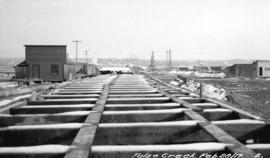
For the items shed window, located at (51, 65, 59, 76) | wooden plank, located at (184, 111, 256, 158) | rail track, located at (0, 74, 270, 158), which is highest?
shed window, located at (51, 65, 59, 76)

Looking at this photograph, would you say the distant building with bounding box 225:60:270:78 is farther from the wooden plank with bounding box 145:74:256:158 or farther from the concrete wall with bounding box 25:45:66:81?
the wooden plank with bounding box 145:74:256:158

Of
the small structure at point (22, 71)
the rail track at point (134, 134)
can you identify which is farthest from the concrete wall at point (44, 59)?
the rail track at point (134, 134)

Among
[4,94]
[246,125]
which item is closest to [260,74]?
[4,94]

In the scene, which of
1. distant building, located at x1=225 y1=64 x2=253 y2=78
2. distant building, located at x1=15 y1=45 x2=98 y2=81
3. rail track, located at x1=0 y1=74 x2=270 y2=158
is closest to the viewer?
rail track, located at x1=0 y1=74 x2=270 y2=158

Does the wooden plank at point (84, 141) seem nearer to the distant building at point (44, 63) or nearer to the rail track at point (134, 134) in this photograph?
the rail track at point (134, 134)

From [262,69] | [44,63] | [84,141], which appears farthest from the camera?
[262,69]

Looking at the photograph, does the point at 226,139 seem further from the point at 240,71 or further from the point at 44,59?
the point at 240,71

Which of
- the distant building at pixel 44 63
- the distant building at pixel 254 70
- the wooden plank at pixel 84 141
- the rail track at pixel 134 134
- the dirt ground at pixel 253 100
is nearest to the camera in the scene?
the wooden plank at pixel 84 141

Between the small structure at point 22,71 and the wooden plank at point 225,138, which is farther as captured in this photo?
the small structure at point 22,71

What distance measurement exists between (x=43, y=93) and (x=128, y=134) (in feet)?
17.6

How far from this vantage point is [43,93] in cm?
822

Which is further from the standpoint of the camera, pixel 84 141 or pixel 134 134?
pixel 134 134

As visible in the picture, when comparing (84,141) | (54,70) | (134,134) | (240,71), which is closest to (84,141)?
(84,141)

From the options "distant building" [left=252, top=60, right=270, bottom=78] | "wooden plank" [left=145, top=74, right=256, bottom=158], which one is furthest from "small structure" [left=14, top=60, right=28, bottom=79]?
"distant building" [left=252, top=60, right=270, bottom=78]
